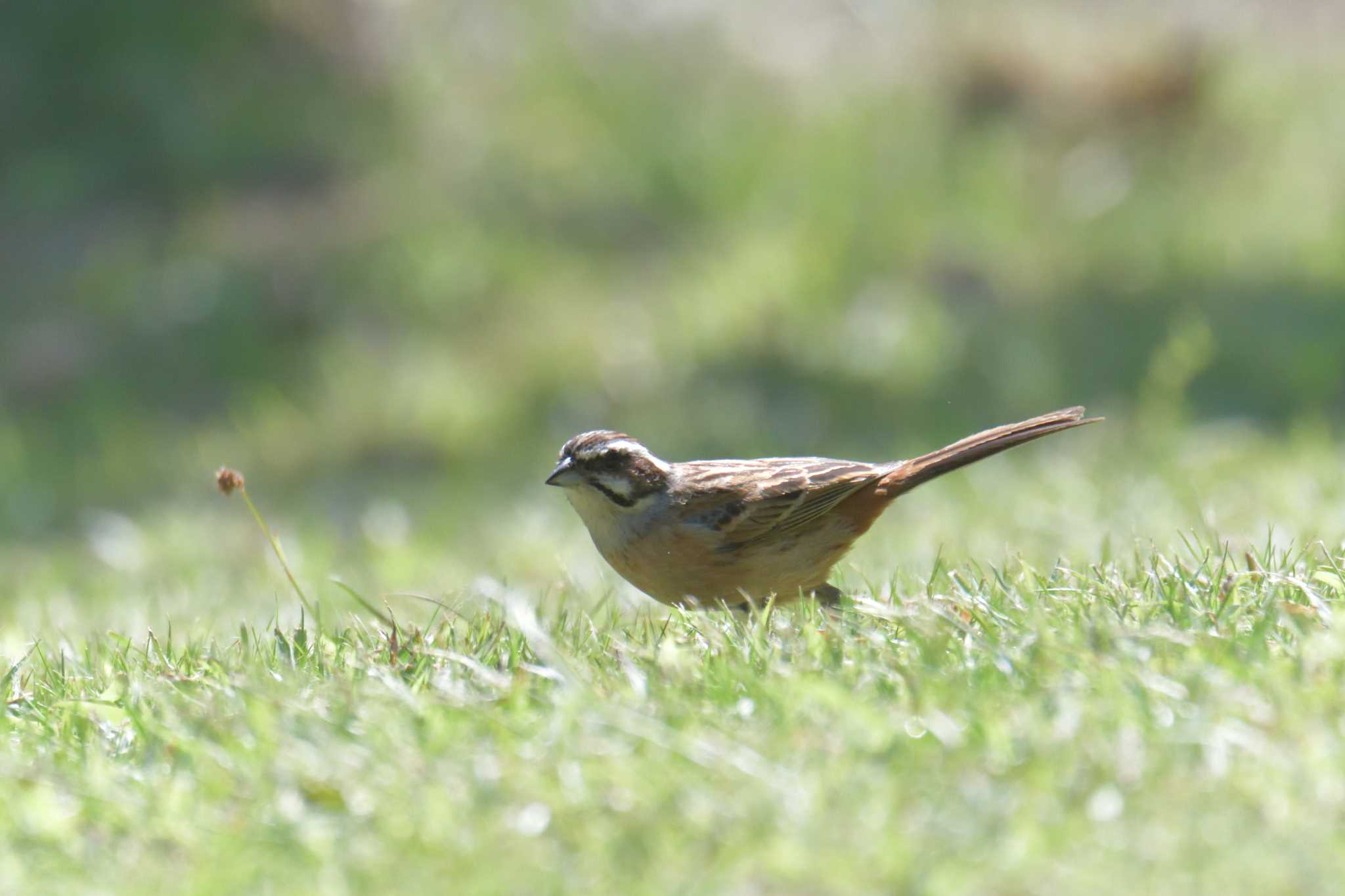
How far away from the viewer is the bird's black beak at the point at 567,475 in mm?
5738

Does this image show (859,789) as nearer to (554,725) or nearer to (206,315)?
(554,725)

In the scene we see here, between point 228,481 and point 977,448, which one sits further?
point 977,448

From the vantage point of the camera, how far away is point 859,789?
121 inches

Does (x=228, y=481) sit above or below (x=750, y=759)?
above

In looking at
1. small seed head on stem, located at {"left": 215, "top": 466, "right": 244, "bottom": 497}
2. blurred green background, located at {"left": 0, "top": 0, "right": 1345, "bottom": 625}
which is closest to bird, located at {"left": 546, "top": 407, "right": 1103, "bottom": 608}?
small seed head on stem, located at {"left": 215, "top": 466, "right": 244, "bottom": 497}

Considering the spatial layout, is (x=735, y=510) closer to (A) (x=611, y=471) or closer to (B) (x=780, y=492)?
(B) (x=780, y=492)

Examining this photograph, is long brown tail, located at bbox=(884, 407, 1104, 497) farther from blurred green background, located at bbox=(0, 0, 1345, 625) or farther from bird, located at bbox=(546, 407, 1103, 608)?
blurred green background, located at bbox=(0, 0, 1345, 625)

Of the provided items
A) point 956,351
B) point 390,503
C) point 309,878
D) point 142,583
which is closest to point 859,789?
point 309,878

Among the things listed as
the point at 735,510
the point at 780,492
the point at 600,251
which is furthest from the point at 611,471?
the point at 600,251

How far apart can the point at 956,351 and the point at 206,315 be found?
5.63 m

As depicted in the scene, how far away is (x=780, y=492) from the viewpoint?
18.3 ft

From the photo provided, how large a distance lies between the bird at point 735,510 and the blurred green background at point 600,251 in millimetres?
2532

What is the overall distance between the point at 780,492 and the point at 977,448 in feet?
2.39

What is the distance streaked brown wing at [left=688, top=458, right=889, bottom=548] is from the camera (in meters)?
5.47
